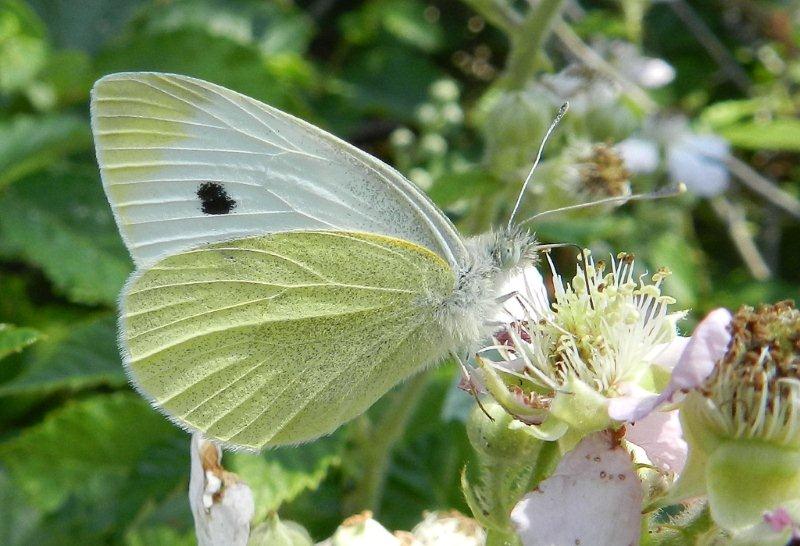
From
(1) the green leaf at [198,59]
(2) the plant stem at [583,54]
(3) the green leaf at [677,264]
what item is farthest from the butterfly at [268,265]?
(3) the green leaf at [677,264]

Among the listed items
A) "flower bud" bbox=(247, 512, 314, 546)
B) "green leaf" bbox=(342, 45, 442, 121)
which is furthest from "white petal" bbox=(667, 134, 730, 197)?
"flower bud" bbox=(247, 512, 314, 546)

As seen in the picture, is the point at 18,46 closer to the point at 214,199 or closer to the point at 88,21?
the point at 88,21

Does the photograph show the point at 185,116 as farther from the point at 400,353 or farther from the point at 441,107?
the point at 441,107

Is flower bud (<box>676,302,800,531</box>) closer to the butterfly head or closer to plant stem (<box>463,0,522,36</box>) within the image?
the butterfly head

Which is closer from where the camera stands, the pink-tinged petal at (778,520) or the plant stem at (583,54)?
the pink-tinged petal at (778,520)

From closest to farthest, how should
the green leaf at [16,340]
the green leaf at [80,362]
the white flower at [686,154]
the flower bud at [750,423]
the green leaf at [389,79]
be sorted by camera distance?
the flower bud at [750,423], the green leaf at [16,340], the green leaf at [80,362], the white flower at [686,154], the green leaf at [389,79]

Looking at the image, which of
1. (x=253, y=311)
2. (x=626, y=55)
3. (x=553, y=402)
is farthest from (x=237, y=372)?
(x=626, y=55)

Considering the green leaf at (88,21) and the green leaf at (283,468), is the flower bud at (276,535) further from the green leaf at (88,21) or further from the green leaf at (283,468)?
the green leaf at (88,21)

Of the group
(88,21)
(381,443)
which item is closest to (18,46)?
(88,21)

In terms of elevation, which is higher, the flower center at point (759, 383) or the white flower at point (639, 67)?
the flower center at point (759, 383)
